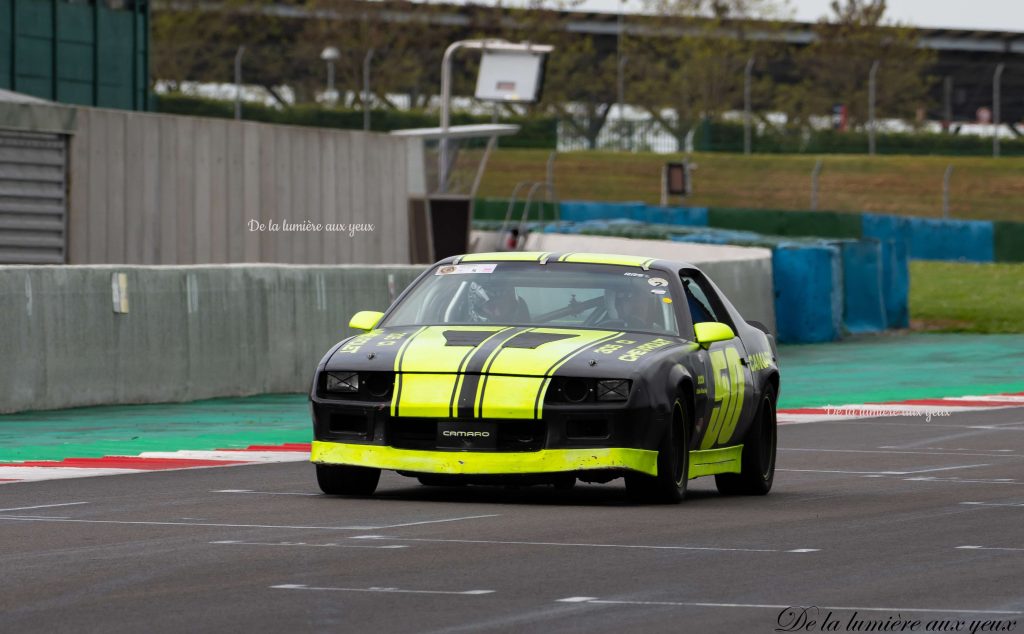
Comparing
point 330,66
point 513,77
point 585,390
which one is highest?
point 330,66

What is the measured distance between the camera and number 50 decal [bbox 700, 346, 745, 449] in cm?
1181

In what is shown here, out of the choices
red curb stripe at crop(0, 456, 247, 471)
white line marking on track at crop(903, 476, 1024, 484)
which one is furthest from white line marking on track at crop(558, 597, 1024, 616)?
red curb stripe at crop(0, 456, 247, 471)

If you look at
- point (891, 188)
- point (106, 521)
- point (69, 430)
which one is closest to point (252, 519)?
point (106, 521)

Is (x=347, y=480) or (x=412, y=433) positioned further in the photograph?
(x=347, y=480)

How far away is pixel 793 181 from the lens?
60125mm

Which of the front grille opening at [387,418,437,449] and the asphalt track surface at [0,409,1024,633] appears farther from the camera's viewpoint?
the front grille opening at [387,418,437,449]

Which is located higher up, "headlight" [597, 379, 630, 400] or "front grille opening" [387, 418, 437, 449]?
"headlight" [597, 379, 630, 400]

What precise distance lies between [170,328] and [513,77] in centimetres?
2152

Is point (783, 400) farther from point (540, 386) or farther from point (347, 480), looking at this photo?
point (540, 386)

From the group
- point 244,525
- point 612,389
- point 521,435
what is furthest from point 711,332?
point 244,525

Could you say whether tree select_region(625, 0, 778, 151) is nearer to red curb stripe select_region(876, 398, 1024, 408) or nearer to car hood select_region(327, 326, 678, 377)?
red curb stripe select_region(876, 398, 1024, 408)

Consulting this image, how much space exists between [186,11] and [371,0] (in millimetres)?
6552

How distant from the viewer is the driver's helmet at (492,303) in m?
11.8

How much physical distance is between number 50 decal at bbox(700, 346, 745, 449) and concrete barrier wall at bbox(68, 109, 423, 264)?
48.2 feet
